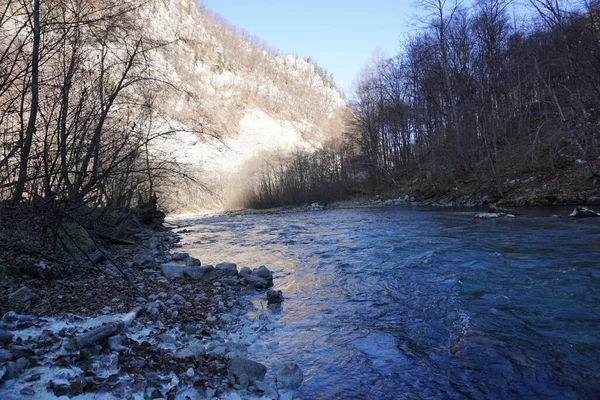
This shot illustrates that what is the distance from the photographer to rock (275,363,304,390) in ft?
10.8

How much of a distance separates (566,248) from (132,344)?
8726 mm

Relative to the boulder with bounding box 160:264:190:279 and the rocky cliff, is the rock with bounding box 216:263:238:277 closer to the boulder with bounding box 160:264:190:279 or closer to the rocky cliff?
the boulder with bounding box 160:264:190:279

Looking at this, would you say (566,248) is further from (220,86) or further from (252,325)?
(220,86)

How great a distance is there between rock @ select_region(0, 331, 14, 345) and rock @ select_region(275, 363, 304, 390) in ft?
7.37

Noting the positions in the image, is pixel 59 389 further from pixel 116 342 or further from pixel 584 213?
pixel 584 213

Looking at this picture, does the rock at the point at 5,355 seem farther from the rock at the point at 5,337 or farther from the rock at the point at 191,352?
the rock at the point at 191,352

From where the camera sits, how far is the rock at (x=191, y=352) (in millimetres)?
3387

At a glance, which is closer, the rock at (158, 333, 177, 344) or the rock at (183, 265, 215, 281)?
the rock at (158, 333, 177, 344)

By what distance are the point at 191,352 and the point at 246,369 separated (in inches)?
24.6

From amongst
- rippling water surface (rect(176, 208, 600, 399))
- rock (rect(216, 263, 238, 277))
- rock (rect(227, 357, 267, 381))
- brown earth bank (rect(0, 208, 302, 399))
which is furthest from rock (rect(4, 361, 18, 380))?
rock (rect(216, 263, 238, 277))

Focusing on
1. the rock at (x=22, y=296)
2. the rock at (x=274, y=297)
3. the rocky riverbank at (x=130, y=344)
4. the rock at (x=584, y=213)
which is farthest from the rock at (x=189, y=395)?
the rock at (x=584, y=213)

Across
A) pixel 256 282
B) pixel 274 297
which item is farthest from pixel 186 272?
pixel 274 297

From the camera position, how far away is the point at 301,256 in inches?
389

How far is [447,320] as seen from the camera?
461cm
